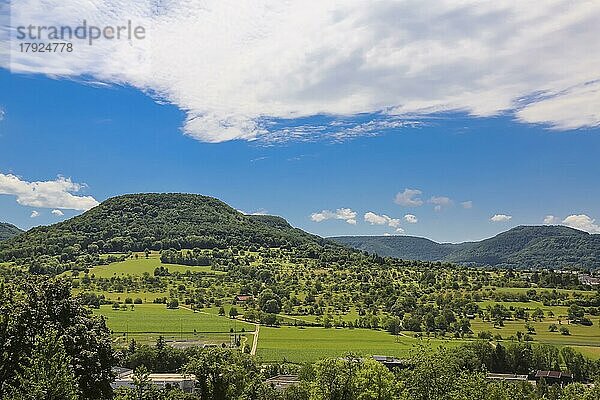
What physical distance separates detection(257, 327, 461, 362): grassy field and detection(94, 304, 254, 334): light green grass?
25.5 feet

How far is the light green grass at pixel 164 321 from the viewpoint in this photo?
95.4m

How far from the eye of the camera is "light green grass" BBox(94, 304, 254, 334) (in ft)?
313

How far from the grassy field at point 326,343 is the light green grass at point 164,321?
7770mm

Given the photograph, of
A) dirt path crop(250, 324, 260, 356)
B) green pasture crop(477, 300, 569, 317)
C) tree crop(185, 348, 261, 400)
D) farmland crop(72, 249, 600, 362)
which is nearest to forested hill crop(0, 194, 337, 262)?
farmland crop(72, 249, 600, 362)

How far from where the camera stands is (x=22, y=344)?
25.9m

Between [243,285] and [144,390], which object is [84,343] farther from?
[243,285]

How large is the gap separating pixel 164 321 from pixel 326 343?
30.5m

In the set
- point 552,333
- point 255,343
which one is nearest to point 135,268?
point 255,343

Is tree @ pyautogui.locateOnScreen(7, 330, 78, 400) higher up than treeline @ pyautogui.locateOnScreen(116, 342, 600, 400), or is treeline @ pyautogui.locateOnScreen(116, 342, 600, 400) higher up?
tree @ pyautogui.locateOnScreen(7, 330, 78, 400)

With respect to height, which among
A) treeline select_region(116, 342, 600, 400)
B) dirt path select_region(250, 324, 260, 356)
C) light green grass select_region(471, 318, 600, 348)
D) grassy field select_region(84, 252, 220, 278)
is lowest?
light green grass select_region(471, 318, 600, 348)

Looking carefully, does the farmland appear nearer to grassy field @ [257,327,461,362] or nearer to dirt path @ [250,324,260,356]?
grassy field @ [257,327,461,362]

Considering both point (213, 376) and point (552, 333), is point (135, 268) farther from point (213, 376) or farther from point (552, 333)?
point (213, 376)

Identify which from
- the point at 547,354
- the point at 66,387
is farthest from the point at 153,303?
A: the point at 66,387

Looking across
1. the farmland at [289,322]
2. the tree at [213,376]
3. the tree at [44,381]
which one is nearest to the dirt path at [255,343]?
the farmland at [289,322]
